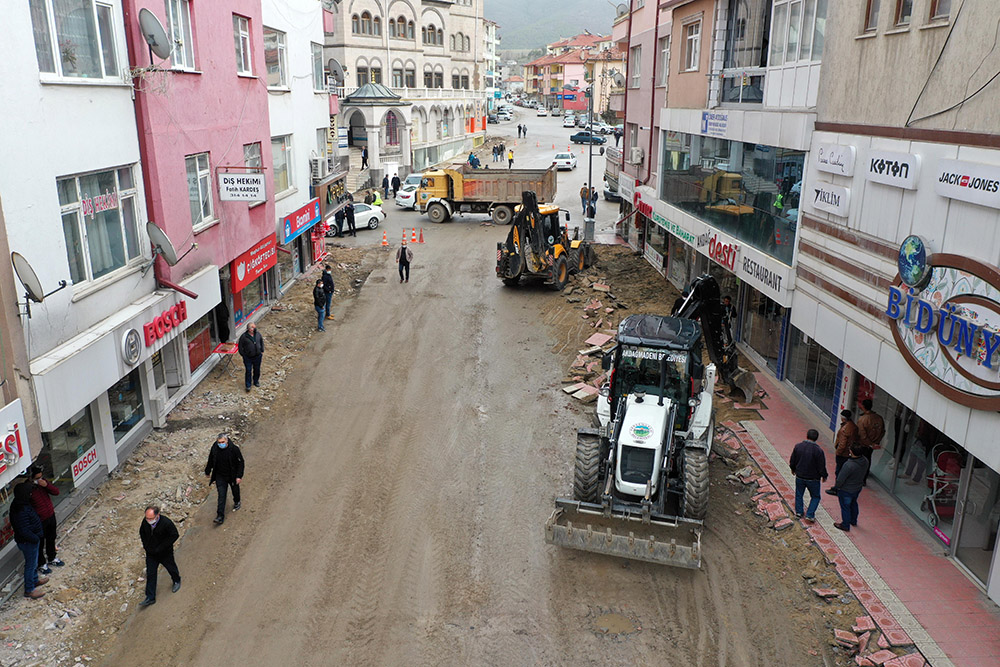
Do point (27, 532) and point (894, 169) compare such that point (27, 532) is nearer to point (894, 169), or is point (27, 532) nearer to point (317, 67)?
point (894, 169)

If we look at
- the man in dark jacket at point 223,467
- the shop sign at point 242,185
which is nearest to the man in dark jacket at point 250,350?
the shop sign at point 242,185

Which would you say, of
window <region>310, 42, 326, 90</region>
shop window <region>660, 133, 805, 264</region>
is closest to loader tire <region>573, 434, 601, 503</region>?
shop window <region>660, 133, 805, 264</region>

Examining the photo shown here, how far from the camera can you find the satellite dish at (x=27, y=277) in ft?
29.1

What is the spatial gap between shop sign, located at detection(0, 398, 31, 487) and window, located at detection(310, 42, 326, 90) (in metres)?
19.7

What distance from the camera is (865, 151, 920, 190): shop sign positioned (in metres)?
9.58

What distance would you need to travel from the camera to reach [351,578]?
9766 millimetres

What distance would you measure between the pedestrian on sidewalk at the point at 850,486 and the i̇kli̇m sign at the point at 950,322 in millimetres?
1576

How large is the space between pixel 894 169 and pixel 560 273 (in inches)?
592

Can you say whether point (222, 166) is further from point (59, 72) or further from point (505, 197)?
point (505, 197)

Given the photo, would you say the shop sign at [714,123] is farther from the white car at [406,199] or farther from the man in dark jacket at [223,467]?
the white car at [406,199]

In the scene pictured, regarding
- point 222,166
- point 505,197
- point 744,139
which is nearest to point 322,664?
point 222,166

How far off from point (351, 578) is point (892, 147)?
385 inches

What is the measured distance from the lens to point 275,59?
854 inches

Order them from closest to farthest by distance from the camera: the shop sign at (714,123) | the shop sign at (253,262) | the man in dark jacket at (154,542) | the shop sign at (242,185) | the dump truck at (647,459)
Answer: the man in dark jacket at (154,542)
the dump truck at (647,459)
the shop sign at (242,185)
the shop sign at (714,123)
the shop sign at (253,262)
